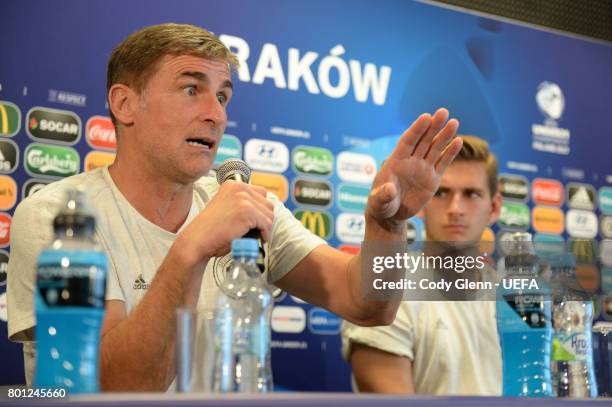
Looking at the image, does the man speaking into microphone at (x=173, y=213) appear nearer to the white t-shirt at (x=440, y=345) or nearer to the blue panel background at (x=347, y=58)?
the blue panel background at (x=347, y=58)

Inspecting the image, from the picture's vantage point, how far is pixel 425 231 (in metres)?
2.80

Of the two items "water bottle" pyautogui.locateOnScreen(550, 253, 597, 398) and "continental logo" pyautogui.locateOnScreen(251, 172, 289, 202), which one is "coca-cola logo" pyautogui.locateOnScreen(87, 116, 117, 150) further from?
"water bottle" pyautogui.locateOnScreen(550, 253, 597, 398)

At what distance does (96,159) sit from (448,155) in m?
1.15

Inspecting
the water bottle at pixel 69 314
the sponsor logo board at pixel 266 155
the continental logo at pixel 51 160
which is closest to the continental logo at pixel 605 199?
the sponsor logo board at pixel 266 155

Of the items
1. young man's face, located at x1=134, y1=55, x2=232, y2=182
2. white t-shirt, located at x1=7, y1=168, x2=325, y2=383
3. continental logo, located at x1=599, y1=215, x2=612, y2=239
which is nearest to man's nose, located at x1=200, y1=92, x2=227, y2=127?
young man's face, located at x1=134, y1=55, x2=232, y2=182

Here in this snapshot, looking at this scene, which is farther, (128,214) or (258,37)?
(258,37)

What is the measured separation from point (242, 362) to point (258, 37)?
1.83 meters

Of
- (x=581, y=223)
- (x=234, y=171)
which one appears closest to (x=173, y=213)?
(x=234, y=171)

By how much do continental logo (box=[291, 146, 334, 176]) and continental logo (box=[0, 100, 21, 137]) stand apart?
2.83ft

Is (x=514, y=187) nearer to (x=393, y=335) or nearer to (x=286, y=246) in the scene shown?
(x=393, y=335)

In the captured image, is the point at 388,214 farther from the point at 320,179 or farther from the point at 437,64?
the point at 437,64

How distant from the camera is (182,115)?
1.84 metres

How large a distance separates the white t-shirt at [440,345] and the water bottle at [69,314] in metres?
1.56

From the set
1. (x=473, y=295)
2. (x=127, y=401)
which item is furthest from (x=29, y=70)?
(x=127, y=401)
